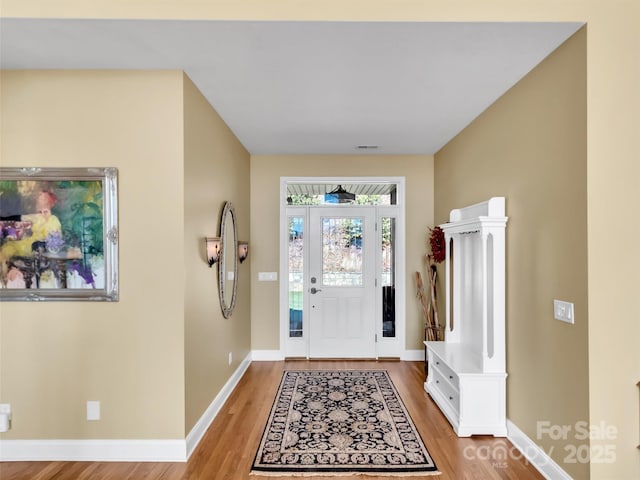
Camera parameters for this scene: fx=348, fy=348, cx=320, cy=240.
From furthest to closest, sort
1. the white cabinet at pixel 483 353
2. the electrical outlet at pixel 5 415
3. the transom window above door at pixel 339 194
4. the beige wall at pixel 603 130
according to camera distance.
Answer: the transom window above door at pixel 339 194 < the white cabinet at pixel 483 353 < the electrical outlet at pixel 5 415 < the beige wall at pixel 603 130

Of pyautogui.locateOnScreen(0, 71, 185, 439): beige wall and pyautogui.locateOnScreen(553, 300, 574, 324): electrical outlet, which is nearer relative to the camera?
pyautogui.locateOnScreen(553, 300, 574, 324): electrical outlet

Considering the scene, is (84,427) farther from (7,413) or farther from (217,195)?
(217,195)

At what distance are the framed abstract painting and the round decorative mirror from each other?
972mm

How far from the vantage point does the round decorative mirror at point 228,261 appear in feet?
10.6

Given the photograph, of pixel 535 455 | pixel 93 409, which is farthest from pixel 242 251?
pixel 535 455

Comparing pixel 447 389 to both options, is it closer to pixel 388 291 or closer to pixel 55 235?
pixel 388 291

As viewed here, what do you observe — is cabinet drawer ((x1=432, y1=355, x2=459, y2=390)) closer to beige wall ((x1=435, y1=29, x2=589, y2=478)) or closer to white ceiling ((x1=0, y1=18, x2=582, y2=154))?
beige wall ((x1=435, y1=29, x2=589, y2=478))

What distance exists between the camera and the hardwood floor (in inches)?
88.5

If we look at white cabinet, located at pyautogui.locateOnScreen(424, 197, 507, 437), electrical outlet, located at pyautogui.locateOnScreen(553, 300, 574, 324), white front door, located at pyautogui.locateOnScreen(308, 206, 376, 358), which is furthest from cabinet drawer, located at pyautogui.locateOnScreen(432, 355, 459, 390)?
white front door, located at pyautogui.locateOnScreen(308, 206, 376, 358)

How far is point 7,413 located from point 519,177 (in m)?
4.00

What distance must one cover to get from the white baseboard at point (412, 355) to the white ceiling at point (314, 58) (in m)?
2.97

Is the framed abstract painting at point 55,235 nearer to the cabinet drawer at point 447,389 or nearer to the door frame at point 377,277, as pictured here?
the door frame at point 377,277

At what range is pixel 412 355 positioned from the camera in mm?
4602

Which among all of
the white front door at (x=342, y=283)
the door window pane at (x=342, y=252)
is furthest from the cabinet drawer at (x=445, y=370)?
the door window pane at (x=342, y=252)
